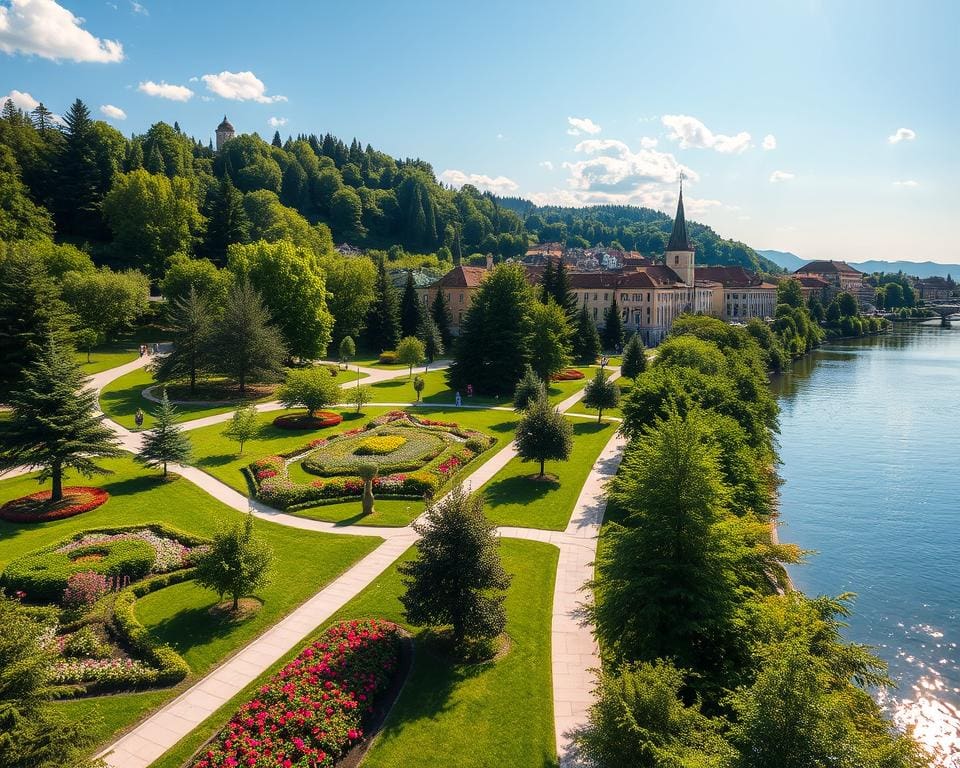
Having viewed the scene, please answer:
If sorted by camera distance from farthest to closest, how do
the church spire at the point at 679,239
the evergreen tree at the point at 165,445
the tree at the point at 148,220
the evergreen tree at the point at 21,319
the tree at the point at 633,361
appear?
the church spire at the point at 679,239, the tree at the point at 148,220, the tree at the point at 633,361, the evergreen tree at the point at 21,319, the evergreen tree at the point at 165,445

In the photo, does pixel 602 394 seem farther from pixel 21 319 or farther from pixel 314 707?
pixel 21 319

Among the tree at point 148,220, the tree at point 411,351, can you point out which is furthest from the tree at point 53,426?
the tree at point 148,220

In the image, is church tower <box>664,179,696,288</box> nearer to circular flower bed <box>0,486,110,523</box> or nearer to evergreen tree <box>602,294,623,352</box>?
evergreen tree <box>602,294,623,352</box>

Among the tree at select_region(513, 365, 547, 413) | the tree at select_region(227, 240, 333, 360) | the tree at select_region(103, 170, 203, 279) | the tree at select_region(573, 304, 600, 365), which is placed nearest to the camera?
the tree at select_region(513, 365, 547, 413)

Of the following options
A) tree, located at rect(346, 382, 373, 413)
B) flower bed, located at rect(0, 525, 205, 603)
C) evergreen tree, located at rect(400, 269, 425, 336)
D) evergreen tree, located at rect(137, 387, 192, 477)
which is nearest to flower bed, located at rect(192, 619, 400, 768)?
flower bed, located at rect(0, 525, 205, 603)

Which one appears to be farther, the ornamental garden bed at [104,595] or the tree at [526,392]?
the tree at [526,392]

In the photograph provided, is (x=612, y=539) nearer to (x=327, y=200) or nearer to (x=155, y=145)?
(x=155, y=145)

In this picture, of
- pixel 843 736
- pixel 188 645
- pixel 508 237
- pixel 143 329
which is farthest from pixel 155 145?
pixel 843 736

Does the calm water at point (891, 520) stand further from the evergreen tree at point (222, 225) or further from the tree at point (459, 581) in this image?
the evergreen tree at point (222, 225)

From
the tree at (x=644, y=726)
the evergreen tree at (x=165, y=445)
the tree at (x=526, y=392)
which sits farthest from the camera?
the tree at (x=526, y=392)
